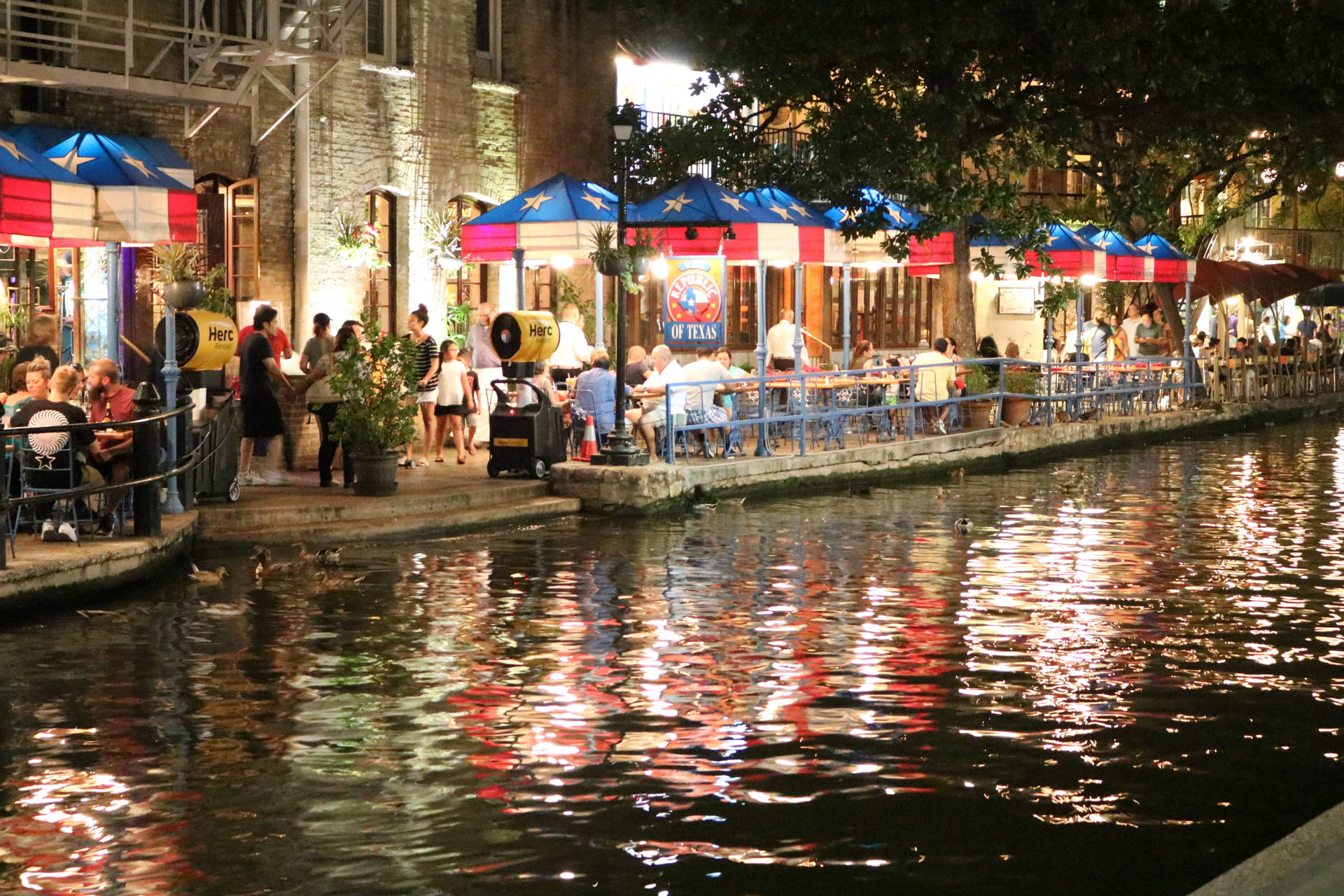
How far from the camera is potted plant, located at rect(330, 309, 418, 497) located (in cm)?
1625

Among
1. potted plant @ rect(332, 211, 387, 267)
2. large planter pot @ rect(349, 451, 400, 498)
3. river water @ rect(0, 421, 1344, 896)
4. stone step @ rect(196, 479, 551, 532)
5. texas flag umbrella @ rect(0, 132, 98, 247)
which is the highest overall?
potted plant @ rect(332, 211, 387, 267)

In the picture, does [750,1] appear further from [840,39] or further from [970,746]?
[970,746]

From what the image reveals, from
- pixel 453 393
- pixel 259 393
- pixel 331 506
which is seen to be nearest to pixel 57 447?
pixel 331 506

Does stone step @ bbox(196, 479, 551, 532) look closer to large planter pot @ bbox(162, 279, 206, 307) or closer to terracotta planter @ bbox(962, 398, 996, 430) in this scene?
large planter pot @ bbox(162, 279, 206, 307)

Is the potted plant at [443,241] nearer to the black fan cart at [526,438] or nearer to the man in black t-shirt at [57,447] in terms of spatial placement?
the black fan cart at [526,438]

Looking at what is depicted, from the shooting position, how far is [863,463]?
21.0 meters

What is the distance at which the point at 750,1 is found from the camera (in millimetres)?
24594

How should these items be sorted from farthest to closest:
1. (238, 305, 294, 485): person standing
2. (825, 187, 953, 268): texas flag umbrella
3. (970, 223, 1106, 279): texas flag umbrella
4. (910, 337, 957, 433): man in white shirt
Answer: (970, 223, 1106, 279): texas flag umbrella
(825, 187, 953, 268): texas flag umbrella
(910, 337, 957, 433): man in white shirt
(238, 305, 294, 485): person standing

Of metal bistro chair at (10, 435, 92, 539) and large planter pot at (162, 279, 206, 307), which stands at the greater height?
large planter pot at (162, 279, 206, 307)

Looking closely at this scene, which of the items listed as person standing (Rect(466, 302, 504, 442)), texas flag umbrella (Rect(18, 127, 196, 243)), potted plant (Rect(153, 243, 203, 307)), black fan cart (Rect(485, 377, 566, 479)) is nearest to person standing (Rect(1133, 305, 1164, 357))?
person standing (Rect(466, 302, 504, 442))

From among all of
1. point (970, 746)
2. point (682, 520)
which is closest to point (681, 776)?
point (970, 746)

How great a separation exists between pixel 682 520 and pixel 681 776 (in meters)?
9.33

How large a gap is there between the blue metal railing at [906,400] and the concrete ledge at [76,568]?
6.52m

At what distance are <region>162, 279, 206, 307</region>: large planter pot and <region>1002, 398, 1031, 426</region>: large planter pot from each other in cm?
1317
